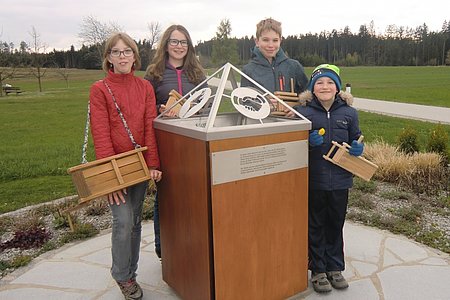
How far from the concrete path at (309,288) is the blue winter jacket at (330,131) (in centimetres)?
87

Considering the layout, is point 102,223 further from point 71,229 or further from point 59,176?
point 59,176

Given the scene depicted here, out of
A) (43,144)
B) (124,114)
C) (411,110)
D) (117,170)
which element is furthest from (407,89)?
(117,170)

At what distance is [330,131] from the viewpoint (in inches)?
120

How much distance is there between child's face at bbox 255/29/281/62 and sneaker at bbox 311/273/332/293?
181cm

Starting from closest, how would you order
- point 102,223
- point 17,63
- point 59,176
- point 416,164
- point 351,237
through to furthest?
point 351,237 < point 102,223 < point 416,164 < point 59,176 < point 17,63

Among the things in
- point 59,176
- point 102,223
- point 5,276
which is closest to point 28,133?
point 59,176

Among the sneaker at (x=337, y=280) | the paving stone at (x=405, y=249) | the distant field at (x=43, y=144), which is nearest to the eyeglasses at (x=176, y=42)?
the sneaker at (x=337, y=280)

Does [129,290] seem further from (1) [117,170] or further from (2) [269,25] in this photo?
(2) [269,25]

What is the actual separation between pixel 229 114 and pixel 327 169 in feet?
2.90

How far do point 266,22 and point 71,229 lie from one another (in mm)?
2974

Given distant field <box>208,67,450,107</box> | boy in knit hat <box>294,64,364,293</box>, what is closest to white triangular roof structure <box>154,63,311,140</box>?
boy in knit hat <box>294,64,364,293</box>

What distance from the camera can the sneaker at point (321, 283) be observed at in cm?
317

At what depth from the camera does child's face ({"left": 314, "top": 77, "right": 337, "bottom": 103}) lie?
300 cm

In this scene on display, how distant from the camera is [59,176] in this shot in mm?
7160
